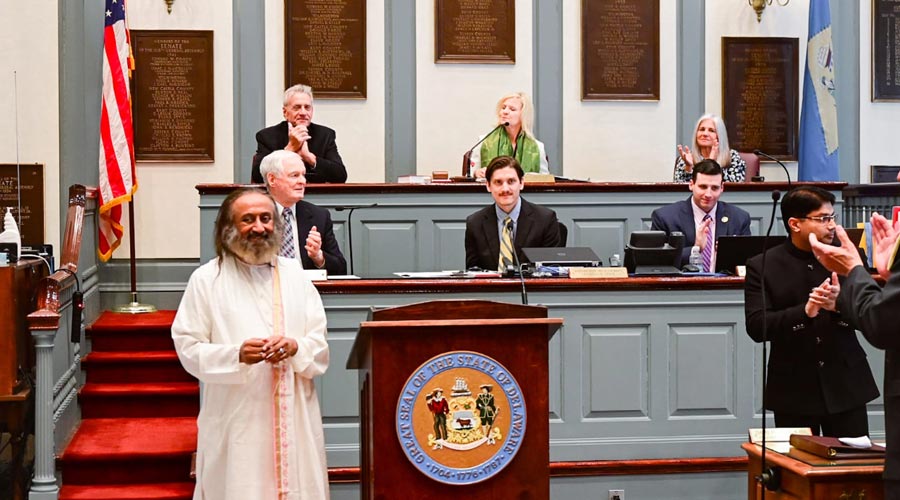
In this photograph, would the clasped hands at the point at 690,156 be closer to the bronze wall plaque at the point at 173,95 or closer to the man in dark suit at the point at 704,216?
the man in dark suit at the point at 704,216

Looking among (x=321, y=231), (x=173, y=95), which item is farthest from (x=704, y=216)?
(x=173, y=95)

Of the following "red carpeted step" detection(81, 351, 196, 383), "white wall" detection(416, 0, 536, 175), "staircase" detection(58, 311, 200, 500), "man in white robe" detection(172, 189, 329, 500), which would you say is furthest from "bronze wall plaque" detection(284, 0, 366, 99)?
"man in white robe" detection(172, 189, 329, 500)

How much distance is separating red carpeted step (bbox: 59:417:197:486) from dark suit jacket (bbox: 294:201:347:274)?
50.7 inches

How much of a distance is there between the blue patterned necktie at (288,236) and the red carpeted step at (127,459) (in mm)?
1256

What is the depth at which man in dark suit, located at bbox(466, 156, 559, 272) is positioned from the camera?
256 inches

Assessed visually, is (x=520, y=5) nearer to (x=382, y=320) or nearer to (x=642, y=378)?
(x=642, y=378)

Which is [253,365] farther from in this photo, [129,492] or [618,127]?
[618,127]

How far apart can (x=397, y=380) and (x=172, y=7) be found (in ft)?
21.6

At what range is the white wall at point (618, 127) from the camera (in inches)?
404

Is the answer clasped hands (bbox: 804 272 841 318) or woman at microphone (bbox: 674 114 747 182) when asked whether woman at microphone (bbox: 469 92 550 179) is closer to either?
woman at microphone (bbox: 674 114 747 182)

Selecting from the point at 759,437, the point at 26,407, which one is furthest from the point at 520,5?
the point at 759,437

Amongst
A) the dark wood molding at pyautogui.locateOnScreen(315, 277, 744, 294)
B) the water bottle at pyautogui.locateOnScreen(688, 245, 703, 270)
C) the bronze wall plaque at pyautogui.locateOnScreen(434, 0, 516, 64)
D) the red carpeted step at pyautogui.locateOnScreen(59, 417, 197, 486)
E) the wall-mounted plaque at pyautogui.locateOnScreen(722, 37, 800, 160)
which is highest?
the bronze wall plaque at pyautogui.locateOnScreen(434, 0, 516, 64)

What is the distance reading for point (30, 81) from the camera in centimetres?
802

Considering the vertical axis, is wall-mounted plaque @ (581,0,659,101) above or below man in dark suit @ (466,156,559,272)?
above
